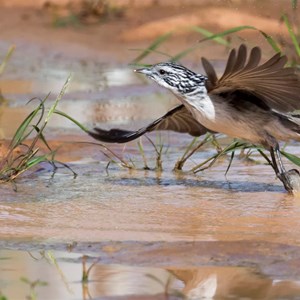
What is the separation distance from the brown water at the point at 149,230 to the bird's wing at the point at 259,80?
0.55 m

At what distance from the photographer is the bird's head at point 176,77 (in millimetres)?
6469

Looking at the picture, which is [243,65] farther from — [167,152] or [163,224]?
[167,152]

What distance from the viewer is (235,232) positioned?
554cm

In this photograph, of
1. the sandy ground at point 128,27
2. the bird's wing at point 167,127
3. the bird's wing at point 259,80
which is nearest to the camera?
the bird's wing at point 259,80

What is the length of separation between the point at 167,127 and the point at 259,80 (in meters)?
1.13

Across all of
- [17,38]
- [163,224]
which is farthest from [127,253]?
[17,38]

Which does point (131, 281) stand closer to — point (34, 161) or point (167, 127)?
point (34, 161)

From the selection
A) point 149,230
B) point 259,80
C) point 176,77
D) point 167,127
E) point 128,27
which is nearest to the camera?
point 149,230

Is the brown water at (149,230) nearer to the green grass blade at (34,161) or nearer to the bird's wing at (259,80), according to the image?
the green grass blade at (34,161)

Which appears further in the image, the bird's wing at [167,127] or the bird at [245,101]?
the bird's wing at [167,127]

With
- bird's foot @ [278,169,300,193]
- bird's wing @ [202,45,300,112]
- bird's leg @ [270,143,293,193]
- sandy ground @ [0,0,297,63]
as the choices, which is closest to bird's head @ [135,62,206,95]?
bird's wing @ [202,45,300,112]

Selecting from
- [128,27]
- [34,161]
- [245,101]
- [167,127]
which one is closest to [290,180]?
[245,101]

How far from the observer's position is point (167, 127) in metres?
7.12

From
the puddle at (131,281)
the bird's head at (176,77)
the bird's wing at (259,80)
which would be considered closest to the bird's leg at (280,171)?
the bird's wing at (259,80)
